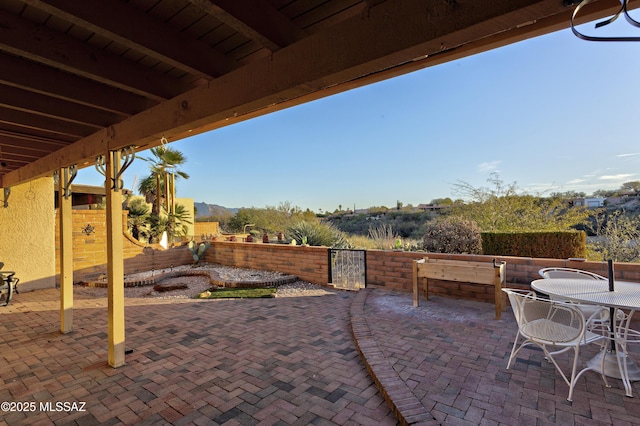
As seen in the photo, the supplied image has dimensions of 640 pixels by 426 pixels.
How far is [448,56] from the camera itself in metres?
1.42

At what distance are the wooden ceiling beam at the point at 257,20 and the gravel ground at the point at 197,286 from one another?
4.78 meters

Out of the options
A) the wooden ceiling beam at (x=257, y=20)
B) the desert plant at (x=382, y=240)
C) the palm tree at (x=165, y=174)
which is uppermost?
the palm tree at (x=165, y=174)

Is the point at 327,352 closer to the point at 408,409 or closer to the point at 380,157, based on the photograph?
the point at 408,409

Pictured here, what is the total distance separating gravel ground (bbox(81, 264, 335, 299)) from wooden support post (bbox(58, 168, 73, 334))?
74.4 inches

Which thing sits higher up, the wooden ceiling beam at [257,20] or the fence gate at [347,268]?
the wooden ceiling beam at [257,20]

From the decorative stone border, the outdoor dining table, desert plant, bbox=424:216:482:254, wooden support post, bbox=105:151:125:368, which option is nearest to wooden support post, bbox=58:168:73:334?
wooden support post, bbox=105:151:125:368

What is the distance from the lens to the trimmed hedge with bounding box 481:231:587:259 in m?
4.65

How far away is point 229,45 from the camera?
1.75 metres

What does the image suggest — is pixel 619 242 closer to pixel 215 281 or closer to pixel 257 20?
pixel 257 20

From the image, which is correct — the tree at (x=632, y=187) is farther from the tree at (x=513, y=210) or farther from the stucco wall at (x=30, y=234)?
the stucco wall at (x=30, y=234)

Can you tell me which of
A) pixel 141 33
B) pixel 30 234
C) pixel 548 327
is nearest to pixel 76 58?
pixel 141 33

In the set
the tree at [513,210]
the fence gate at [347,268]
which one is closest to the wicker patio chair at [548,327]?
the fence gate at [347,268]

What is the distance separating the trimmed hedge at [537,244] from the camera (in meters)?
4.65

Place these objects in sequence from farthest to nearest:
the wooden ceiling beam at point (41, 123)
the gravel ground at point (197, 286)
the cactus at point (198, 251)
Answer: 1. the cactus at point (198, 251)
2. the gravel ground at point (197, 286)
3. the wooden ceiling beam at point (41, 123)
